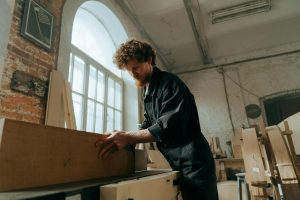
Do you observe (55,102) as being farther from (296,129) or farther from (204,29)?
(204,29)

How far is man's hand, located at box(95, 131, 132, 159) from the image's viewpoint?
34.5 inches

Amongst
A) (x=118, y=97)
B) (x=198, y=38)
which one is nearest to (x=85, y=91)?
(x=118, y=97)

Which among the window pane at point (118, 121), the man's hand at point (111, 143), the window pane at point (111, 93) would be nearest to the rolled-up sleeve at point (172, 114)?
the man's hand at point (111, 143)

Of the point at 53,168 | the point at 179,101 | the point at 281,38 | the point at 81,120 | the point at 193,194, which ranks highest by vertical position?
the point at 281,38

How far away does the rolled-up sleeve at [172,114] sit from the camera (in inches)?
38.1

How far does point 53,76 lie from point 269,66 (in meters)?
4.68

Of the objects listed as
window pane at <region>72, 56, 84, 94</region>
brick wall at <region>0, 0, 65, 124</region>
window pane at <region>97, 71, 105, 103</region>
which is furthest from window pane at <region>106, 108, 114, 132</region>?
brick wall at <region>0, 0, 65, 124</region>

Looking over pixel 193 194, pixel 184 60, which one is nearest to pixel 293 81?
pixel 184 60

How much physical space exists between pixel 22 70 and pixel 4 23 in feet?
1.14

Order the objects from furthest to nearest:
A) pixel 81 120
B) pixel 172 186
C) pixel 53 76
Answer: pixel 81 120 → pixel 53 76 → pixel 172 186

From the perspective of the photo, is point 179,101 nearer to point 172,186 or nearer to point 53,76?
point 172,186

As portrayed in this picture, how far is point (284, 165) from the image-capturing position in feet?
4.04

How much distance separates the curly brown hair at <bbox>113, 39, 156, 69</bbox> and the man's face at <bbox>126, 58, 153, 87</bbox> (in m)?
0.02

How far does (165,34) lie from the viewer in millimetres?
4426
